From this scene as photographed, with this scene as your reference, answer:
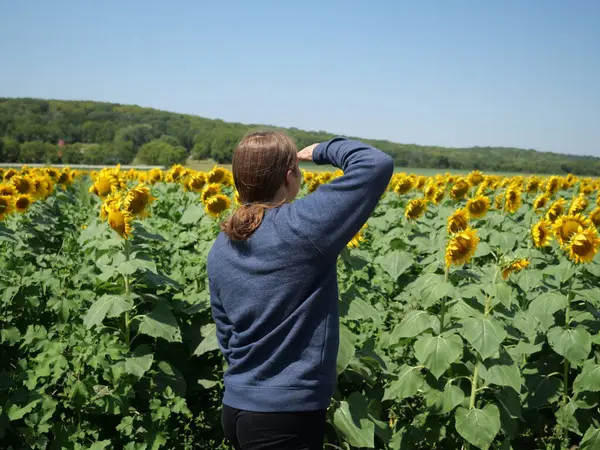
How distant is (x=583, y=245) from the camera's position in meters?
3.42

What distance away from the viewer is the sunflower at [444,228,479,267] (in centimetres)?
324

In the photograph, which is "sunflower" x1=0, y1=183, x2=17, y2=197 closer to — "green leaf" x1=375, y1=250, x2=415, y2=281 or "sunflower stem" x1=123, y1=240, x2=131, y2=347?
"sunflower stem" x1=123, y1=240, x2=131, y2=347

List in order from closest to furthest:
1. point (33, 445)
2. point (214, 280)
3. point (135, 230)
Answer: point (214, 280) → point (33, 445) → point (135, 230)

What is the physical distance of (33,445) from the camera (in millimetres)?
2924

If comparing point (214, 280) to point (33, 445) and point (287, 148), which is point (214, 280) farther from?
point (33, 445)

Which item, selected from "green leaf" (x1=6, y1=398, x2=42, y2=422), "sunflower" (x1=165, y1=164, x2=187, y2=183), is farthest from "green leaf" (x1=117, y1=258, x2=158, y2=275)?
"sunflower" (x1=165, y1=164, x2=187, y2=183)

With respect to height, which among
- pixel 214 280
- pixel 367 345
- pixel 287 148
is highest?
pixel 287 148

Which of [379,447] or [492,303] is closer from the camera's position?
[492,303]

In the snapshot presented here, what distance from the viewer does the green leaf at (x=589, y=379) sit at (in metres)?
3.31

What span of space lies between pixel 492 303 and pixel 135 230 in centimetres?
211

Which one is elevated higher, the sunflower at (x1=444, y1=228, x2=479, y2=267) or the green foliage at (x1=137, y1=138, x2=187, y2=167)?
the sunflower at (x1=444, y1=228, x2=479, y2=267)

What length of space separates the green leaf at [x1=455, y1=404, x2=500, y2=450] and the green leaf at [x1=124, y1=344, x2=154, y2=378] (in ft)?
5.67

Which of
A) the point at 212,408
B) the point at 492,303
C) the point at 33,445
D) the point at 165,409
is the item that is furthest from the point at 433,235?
the point at 33,445

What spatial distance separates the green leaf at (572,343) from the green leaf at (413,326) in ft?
2.57
